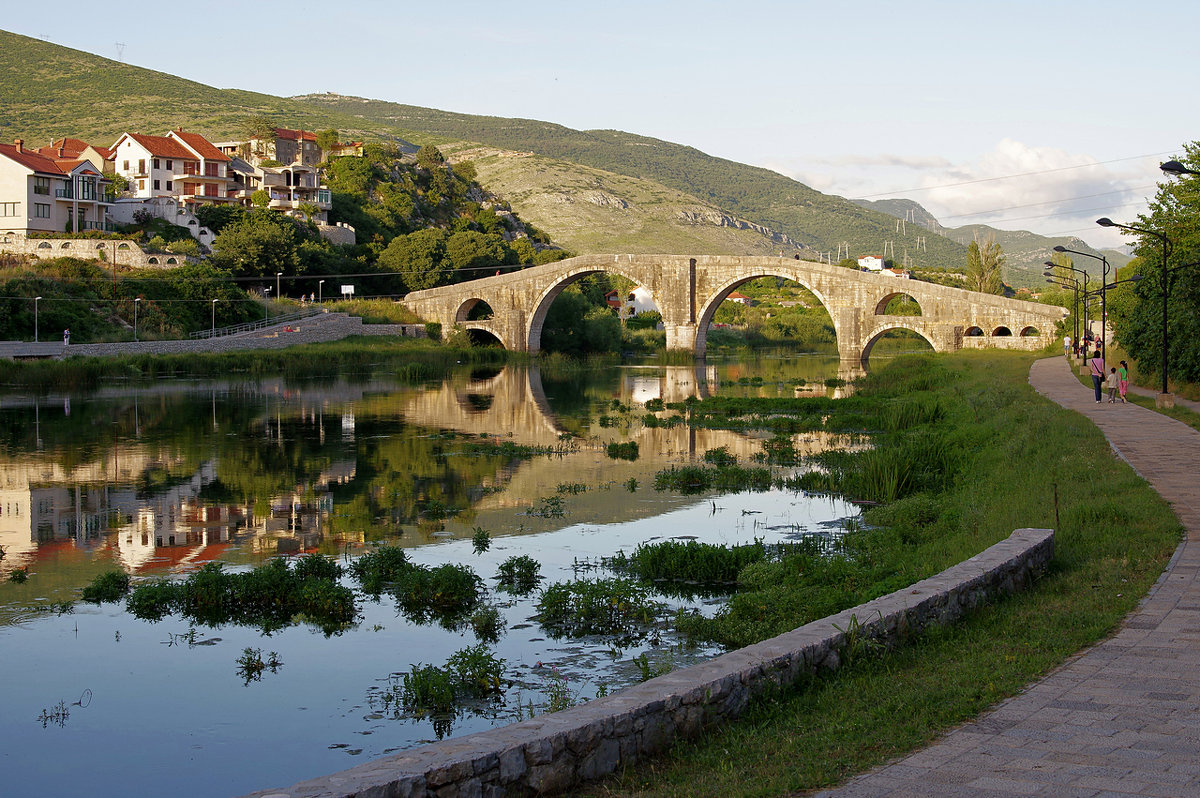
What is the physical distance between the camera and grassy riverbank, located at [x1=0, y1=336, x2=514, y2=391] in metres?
32.8

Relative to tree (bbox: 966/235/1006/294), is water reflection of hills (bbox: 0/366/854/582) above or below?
below

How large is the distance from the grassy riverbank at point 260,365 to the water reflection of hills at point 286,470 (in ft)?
11.8

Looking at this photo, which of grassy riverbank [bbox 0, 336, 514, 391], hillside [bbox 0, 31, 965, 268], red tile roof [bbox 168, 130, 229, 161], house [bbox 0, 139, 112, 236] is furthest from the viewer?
hillside [bbox 0, 31, 965, 268]

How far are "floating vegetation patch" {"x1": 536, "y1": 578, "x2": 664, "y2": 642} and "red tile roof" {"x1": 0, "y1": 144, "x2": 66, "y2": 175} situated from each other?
50113 mm

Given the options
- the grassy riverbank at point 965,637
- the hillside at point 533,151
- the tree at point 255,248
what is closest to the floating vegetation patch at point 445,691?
the grassy riverbank at point 965,637

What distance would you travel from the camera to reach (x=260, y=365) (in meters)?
40.4

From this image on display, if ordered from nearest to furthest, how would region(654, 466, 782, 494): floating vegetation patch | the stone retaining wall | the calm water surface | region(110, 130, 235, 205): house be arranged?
1. the stone retaining wall
2. the calm water surface
3. region(654, 466, 782, 494): floating vegetation patch
4. region(110, 130, 235, 205): house

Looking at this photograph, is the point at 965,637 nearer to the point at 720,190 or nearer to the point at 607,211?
the point at 607,211

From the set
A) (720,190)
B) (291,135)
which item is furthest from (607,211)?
(291,135)

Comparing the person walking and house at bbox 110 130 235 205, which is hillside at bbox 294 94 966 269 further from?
the person walking

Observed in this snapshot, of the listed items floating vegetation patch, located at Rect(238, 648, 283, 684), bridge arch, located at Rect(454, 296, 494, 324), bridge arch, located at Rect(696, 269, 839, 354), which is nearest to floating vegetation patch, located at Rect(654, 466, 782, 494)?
floating vegetation patch, located at Rect(238, 648, 283, 684)

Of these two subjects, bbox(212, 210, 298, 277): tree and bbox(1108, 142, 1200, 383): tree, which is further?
bbox(212, 210, 298, 277): tree

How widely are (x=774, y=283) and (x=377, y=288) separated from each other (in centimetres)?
5519

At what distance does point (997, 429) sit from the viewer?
1652 centimetres
